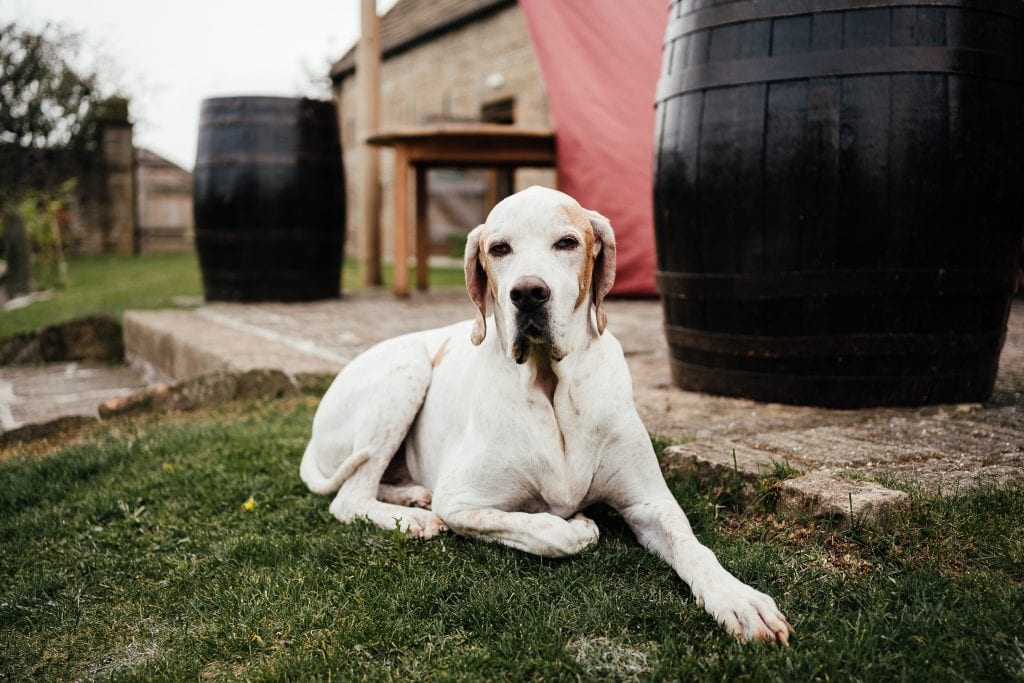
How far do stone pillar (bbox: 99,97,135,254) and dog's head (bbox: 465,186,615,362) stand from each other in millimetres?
19333

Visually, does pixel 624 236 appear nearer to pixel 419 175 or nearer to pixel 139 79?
pixel 419 175

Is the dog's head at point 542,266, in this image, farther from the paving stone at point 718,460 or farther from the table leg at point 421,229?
the table leg at point 421,229

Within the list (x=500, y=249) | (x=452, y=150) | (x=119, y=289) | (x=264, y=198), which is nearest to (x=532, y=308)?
(x=500, y=249)

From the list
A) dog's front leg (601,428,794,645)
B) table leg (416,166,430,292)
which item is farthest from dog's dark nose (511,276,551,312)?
table leg (416,166,430,292)

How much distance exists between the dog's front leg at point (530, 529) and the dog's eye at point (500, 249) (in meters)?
0.66

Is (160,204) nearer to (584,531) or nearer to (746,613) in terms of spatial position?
(584,531)

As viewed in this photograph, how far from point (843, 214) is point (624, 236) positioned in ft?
13.5

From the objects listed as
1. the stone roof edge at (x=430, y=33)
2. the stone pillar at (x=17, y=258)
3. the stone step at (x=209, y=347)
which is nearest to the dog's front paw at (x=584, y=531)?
the stone step at (x=209, y=347)

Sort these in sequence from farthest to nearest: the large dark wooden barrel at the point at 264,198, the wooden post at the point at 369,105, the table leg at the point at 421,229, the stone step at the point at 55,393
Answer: the wooden post at the point at 369,105
the table leg at the point at 421,229
the large dark wooden barrel at the point at 264,198
the stone step at the point at 55,393

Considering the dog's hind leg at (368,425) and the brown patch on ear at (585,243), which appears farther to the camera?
the dog's hind leg at (368,425)

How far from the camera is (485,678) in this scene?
1677 millimetres

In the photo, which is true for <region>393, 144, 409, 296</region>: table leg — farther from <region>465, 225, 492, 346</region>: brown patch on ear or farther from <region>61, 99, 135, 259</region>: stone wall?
<region>61, 99, 135, 259</region>: stone wall

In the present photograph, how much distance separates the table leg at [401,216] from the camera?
24.4 ft

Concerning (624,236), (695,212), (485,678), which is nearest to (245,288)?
(624,236)
